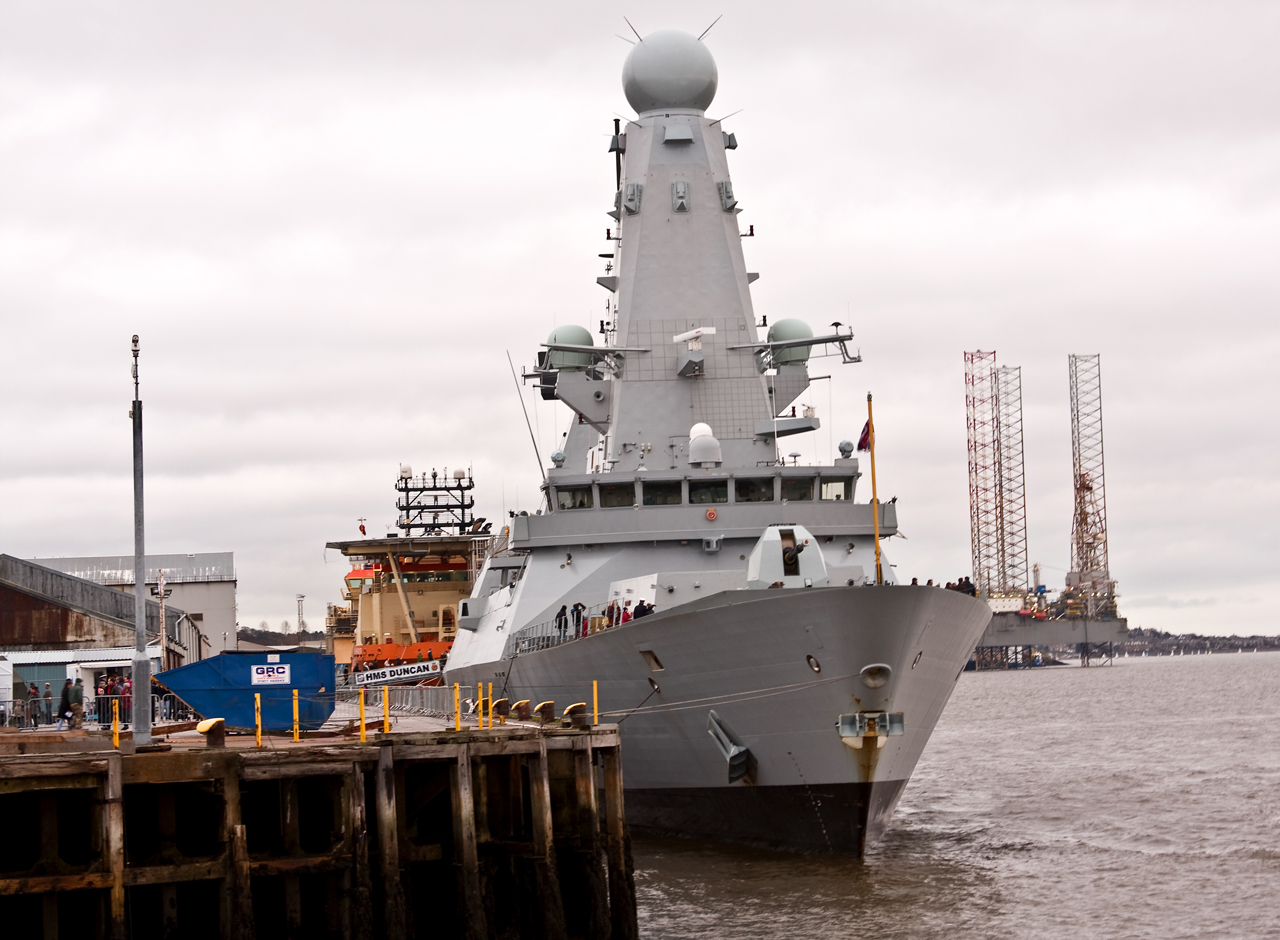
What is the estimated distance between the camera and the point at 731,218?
96.9ft

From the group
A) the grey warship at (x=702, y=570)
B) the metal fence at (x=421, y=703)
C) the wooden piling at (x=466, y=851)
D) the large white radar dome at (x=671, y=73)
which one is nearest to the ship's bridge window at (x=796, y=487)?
the grey warship at (x=702, y=570)

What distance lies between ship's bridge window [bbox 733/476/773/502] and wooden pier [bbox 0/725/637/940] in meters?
10.6

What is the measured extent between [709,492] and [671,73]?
31.6 feet

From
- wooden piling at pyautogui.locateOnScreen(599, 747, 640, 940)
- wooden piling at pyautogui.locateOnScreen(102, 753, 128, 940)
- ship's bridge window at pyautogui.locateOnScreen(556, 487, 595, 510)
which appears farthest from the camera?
ship's bridge window at pyautogui.locateOnScreen(556, 487, 595, 510)

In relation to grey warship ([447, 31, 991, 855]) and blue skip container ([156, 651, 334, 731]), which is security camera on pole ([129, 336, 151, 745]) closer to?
blue skip container ([156, 651, 334, 731])

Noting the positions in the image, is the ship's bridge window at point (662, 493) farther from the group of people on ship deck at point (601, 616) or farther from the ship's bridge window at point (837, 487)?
the ship's bridge window at point (837, 487)

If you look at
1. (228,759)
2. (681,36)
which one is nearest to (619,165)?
(681,36)

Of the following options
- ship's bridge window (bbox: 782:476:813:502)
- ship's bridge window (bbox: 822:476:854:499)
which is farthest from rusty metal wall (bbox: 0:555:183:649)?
ship's bridge window (bbox: 822:476:854:499)

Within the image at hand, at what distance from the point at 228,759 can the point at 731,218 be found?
19.1 meters

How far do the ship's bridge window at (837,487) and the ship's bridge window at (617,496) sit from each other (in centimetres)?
356

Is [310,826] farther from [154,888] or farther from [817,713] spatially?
[817,713]

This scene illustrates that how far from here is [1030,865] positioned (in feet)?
66.2

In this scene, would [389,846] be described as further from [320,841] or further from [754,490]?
[754,490]

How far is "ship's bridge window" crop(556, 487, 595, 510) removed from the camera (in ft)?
85.1
